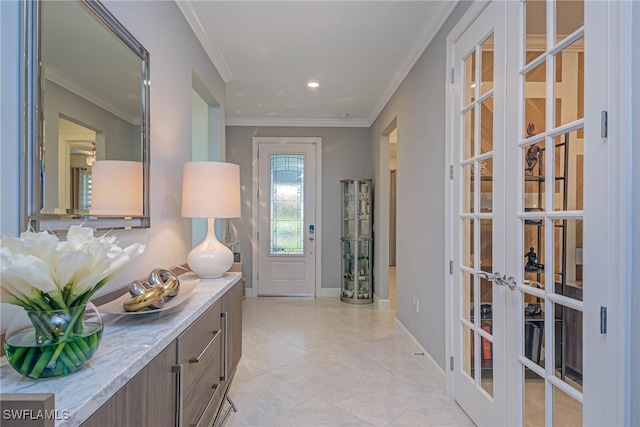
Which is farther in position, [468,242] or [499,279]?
[468,242]

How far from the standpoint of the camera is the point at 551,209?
1489 mm

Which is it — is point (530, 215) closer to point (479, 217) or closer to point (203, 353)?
point (479, 217)

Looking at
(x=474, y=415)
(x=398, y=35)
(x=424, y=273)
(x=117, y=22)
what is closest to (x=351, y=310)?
(x=424, y=273)

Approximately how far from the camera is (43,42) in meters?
1.17

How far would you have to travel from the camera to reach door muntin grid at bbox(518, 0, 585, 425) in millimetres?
1360

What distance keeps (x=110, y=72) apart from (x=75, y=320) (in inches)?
47.3

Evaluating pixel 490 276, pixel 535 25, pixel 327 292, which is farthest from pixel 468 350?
pixel 327 292

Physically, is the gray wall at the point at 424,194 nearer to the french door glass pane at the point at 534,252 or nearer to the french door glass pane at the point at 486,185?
the french door glass pane at the point at 486,185

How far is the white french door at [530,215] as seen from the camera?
1.28 metres

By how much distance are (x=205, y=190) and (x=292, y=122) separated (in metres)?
3.70

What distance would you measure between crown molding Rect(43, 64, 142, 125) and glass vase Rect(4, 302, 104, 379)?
0.81 m

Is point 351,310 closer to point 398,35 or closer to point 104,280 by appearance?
point 398,35

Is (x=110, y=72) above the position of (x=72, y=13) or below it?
below

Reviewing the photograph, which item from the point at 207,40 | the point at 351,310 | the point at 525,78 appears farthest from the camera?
the point at 351,310
